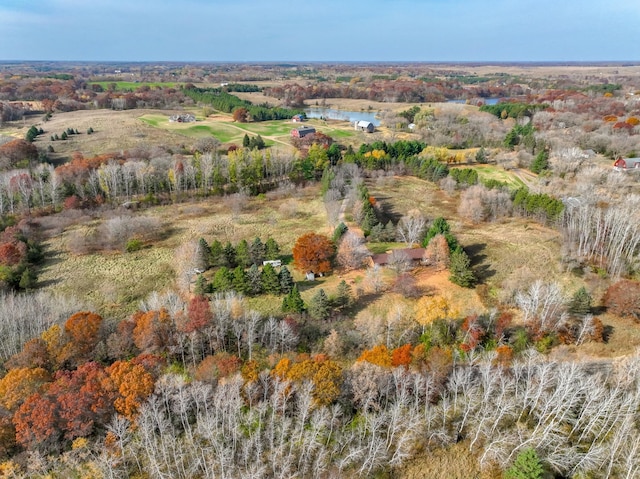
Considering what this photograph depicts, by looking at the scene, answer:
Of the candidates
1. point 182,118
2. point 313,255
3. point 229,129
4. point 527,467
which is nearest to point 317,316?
point 313,255

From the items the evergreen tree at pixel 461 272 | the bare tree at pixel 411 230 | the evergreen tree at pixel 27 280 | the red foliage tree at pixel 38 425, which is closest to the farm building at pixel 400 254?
the bare tree at pixel 411 230

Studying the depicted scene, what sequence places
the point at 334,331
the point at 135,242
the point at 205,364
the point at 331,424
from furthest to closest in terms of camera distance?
1. the point at 135,242
2. the point at 334,331
3. the point at 205,364
4. the point at 331,424

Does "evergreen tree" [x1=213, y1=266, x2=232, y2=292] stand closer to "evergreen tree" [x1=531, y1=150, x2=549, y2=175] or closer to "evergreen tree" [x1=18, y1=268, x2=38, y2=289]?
"evergreen tree" [x1=18, y1=268, x2=38, y2=289]

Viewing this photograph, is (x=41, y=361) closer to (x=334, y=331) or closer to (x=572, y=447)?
(x=334, y=331)

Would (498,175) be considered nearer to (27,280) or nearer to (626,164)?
(626,164)

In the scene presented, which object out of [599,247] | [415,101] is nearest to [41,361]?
[599,247]
